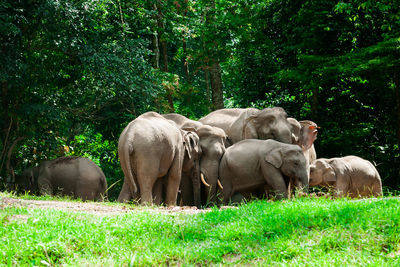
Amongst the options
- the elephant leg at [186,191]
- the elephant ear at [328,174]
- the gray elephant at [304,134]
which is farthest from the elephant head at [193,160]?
the elephant ear at [328,174]

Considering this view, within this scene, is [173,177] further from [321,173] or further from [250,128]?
[321,173]

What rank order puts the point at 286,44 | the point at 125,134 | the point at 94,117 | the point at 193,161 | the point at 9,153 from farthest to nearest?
the point at 286,44, the point at 94,117, the point at 9,153, the point at 193,161, the point at 125,134

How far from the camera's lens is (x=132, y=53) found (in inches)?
595

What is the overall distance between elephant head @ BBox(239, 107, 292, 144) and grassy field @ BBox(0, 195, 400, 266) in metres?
5.83

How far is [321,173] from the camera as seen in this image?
41.2 ft

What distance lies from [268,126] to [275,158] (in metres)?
2.12

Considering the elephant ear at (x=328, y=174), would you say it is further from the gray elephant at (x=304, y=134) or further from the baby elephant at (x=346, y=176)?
the gray elephant at (x=304, y=134)

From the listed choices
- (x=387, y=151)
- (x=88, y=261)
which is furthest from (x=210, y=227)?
(x=387, y=151)

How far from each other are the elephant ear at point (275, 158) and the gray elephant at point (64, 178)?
5.11 meters

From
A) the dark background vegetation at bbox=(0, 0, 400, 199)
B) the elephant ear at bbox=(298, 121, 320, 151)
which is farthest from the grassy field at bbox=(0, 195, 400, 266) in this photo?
the dark background vegetation at bbox=(0, 0, 400, 199)

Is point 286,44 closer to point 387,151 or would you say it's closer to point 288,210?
point 387,151

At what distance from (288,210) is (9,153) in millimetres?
8884

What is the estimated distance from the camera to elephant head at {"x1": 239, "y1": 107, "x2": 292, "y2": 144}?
12.4 m

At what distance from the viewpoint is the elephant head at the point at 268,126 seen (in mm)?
12414
